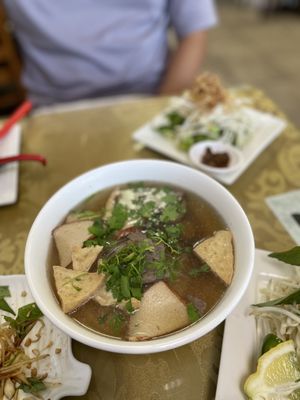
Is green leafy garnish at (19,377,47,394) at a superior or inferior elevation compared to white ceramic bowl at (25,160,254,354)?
inferior

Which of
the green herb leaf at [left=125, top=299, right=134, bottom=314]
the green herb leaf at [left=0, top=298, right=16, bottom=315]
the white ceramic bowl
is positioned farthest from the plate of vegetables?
the green herb leaf at [left=0, top=298, right=16, bottom=315]

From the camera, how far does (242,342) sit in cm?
75

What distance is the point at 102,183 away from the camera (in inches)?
38.2

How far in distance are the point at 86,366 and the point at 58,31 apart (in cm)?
152

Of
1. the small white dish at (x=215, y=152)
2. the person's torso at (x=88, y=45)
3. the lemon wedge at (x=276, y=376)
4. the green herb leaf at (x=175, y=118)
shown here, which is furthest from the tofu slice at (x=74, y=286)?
the person's torso at (x=88, y=45)

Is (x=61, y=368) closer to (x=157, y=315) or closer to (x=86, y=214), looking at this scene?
(x=157, y=315)

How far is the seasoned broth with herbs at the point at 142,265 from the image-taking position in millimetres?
Result: 734

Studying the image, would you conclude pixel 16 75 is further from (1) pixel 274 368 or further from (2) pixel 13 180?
(1) pixel 274 368

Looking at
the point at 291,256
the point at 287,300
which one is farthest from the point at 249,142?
the point at 287,300

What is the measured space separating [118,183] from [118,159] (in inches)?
12.8

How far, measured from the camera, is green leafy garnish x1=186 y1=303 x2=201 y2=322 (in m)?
0.72

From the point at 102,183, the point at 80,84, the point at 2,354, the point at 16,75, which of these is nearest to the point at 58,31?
the point at 80,84

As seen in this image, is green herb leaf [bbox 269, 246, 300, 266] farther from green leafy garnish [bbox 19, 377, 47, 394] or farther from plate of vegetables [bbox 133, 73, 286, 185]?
green leafy garnish [bbox 19, 377, 47, 394]

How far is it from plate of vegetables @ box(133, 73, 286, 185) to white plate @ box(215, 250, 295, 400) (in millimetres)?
412
